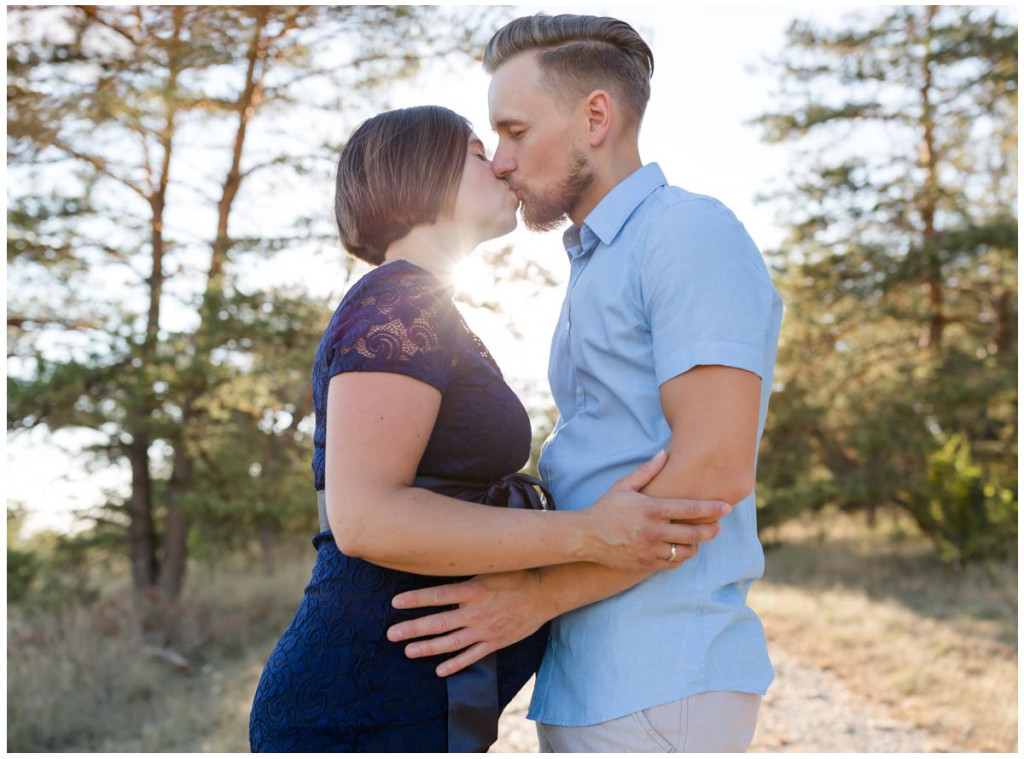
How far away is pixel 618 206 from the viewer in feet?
6.70

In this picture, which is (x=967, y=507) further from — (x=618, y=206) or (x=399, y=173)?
(x=399, y=173)

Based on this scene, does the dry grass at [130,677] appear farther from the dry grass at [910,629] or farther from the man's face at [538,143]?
the man's face at [538,143]

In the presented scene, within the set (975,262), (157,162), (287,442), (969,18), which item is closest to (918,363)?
(975,262)

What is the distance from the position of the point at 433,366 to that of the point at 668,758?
862mm

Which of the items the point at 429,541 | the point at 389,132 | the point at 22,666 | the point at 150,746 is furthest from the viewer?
the point at 22,666

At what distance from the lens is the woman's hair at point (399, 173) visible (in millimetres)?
2033

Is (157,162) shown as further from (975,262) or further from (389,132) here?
(975,262)

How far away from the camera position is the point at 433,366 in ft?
5.74

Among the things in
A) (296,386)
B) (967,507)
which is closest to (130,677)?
(296,386)

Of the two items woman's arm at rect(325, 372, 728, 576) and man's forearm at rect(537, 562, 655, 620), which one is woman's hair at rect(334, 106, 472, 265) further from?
man's forearm at rect(537, 562, 655, 620)

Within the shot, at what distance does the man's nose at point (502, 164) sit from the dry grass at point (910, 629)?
531 cm

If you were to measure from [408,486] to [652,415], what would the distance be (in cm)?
52

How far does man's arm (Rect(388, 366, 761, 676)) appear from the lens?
67.6 inches

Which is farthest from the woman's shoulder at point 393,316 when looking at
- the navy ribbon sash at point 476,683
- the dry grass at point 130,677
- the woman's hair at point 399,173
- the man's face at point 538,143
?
the dry grass at point 130,677
